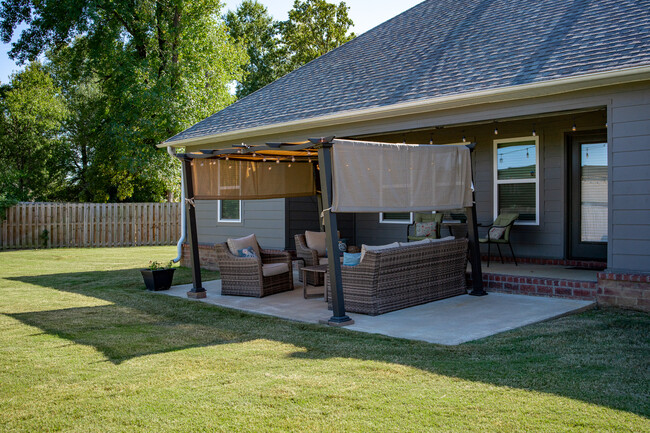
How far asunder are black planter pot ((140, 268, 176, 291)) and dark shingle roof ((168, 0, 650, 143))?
10.7ft

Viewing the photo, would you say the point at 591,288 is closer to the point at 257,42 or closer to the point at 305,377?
the point at 305,377

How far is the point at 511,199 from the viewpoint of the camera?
9.81 meters

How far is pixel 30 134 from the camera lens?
27.2m

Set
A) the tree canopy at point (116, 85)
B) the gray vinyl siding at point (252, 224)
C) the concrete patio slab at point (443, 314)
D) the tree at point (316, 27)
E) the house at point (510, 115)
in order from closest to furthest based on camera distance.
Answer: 1. the concrete patio slab at point (443, 314)
2. the house at point (510, 115)
3. the gray vinyl siding at point (252, 224)
4. the tree canopy at point (116, 85)
5. the tree at point (316, 27)

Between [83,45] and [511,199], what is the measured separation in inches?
768

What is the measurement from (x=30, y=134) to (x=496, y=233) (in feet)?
81.4

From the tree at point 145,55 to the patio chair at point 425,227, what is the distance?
41.1ft

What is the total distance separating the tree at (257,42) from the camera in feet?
107

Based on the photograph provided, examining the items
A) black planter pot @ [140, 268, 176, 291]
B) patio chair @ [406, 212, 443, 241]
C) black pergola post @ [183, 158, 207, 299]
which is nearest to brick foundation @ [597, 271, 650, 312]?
patio chair @ [406, 212, 443, 241]

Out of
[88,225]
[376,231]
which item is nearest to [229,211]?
[376,231]

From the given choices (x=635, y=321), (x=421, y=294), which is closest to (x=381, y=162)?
(x=421, y=294)

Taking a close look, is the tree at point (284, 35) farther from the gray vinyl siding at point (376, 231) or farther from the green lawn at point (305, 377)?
the green lawn at point (305, 377)

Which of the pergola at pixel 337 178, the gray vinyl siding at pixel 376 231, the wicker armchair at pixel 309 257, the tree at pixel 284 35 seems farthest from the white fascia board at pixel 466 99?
the tree at pixel 284 35

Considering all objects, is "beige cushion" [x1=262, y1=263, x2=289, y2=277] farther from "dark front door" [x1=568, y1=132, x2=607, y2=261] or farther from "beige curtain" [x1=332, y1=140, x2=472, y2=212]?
"dark front door" [x1=568, y1=132, x2=607, y2=261]
